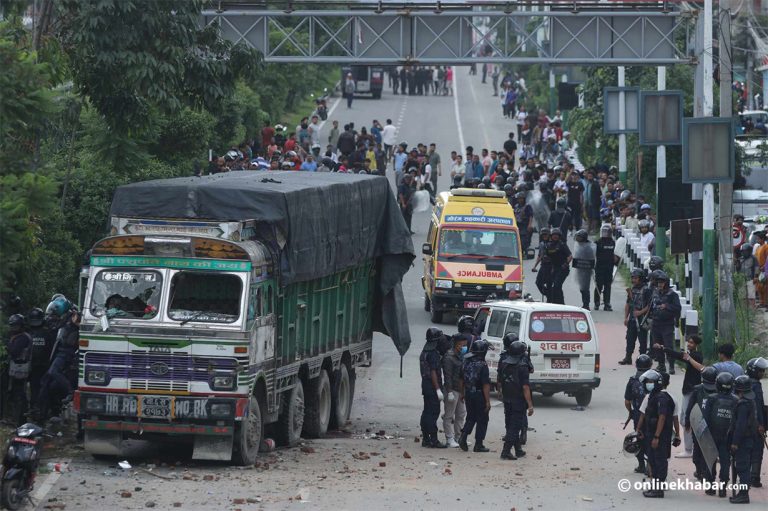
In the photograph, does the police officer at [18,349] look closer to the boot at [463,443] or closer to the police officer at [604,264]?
the boot at [463,443]

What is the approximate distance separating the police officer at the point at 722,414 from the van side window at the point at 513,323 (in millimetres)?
6385

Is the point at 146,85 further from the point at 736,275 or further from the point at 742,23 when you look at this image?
the point at 742,23

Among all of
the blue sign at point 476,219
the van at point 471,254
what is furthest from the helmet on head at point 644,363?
the blue sign at point 476,219

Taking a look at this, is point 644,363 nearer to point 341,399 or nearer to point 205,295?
point 205,295

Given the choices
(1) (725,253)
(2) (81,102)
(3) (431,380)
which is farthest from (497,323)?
(2) (81,102)

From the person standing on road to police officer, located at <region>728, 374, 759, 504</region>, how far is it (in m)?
4.23

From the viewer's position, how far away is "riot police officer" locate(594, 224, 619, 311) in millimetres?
30625

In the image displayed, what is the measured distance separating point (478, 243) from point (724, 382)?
46.4 feet

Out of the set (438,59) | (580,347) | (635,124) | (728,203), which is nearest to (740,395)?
(580,347)

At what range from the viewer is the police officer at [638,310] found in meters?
25.8

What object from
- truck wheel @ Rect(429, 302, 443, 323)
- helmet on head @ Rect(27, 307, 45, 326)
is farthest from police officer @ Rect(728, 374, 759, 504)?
truck wheel @ Rect(429, 302, 443, 323)

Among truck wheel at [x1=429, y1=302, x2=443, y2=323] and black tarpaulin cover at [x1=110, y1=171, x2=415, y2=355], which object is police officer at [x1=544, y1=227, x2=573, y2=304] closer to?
truck wheel at [x1=429, y1=302, x2=443, y2=323]

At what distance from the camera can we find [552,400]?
24.2 meters

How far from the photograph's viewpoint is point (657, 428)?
16.9 metres
